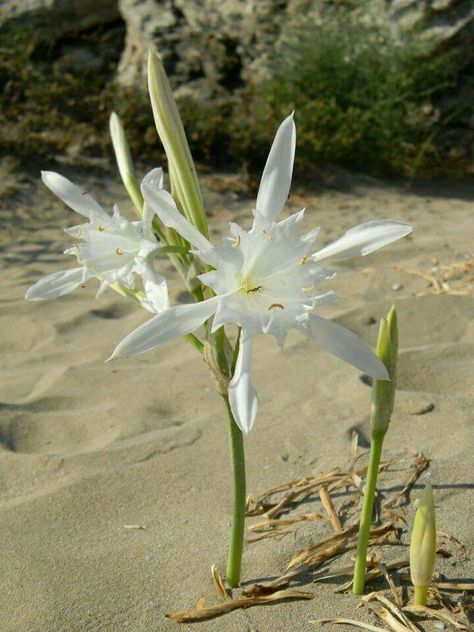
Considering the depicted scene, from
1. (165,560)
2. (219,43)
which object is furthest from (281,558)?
(219,43)

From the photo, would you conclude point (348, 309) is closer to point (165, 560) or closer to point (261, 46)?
point (165, 560)

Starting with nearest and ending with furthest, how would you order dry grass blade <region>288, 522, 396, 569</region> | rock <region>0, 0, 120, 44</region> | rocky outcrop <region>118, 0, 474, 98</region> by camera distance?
dry grass blade <region>288, 522, 396, 569</region>
rocky outcrop <region>118, 0, 474, 98</region>
rock <region>0, 0, 120, 44</region>

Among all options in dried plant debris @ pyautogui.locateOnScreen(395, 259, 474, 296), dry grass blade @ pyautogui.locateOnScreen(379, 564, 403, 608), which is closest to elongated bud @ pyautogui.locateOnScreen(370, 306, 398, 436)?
dry grass blade @ pyautogui.locateOnScreen(379, 564, 403, 608)

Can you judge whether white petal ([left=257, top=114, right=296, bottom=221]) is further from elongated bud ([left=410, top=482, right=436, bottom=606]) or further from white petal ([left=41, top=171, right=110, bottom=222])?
elongated bud ([left=410, top=482, right=436, bottom=606])

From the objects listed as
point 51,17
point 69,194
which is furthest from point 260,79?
point 69,194

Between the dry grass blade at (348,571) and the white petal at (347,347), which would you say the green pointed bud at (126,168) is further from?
the dry grass blade at (348,571)
